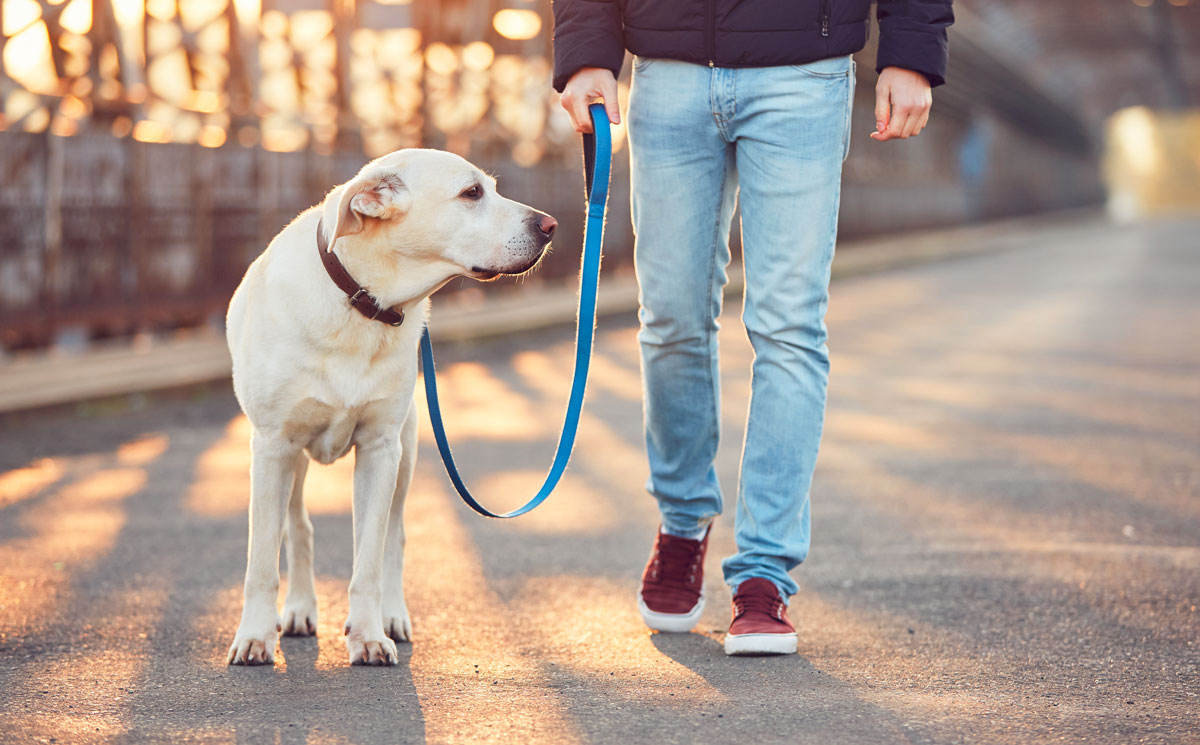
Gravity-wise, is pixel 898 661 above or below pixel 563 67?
below

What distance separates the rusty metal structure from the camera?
9828mm

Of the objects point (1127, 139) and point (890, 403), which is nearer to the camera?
point (890, 403)

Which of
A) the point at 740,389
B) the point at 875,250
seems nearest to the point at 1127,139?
the point at 875,250

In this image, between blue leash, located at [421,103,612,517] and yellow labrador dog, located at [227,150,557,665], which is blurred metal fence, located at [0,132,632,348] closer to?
yellow labrador dog, located at [227,150,557,665]

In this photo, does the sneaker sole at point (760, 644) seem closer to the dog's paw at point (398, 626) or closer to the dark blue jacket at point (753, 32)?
the dog's paw at point (398, 626)

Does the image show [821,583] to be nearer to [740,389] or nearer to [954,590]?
[954,590]

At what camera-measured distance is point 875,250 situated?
29.1 metres

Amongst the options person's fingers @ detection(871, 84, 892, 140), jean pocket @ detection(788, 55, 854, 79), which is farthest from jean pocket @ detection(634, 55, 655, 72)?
person's fingers @ detection(871, 84, 892, 140)

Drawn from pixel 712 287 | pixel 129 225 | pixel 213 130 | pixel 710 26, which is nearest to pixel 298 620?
pixel 712 287

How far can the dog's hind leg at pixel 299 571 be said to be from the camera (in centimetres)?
350

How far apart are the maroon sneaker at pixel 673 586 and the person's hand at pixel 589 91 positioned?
3.45 ft

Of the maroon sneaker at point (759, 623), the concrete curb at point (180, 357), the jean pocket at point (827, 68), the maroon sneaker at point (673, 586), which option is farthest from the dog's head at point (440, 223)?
the concrete curb at point (180, 357)

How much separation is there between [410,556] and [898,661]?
67.2 inches

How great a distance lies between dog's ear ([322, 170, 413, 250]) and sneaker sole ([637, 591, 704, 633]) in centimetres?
112
